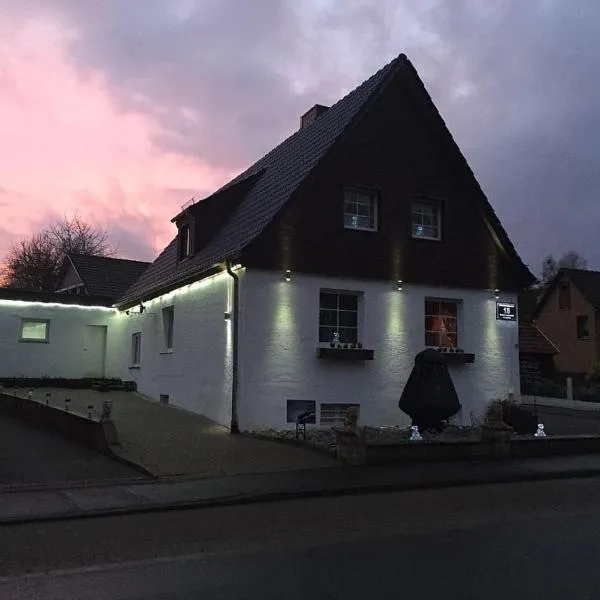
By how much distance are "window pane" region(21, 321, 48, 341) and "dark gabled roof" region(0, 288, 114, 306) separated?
88 cm

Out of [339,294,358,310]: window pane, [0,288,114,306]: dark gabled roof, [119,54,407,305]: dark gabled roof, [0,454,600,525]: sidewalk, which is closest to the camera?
[0,454,600,525]: sidewalk

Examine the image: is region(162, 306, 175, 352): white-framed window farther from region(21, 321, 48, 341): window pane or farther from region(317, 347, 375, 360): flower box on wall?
region(21, 321, 48, 341): window pane

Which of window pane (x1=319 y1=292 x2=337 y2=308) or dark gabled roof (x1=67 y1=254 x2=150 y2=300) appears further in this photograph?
dark gabled roof (x1=67 y1=254 x2=150 y2=300)

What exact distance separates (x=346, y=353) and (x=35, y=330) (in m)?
14.2

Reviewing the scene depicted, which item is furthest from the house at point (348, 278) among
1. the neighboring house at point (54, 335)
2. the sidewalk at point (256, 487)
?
the neighboring house at point (54, 335)

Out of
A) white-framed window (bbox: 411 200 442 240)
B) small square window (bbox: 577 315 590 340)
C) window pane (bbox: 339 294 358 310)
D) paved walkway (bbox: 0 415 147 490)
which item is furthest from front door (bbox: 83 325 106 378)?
small square window (bbox: 577 315 590 340)

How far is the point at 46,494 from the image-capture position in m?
9.62

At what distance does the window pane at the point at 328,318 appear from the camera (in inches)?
667

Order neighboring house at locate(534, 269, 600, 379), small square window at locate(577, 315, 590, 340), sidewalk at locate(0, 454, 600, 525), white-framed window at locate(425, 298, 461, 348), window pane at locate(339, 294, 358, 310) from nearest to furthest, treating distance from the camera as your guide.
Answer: sidewalk at locate(0, 454, 600, 525)
window pane at locate(339, 294, 358, 310)
white-framed window at locate(425, 298, 461, 348)
neighboring house at locate(534, 269, 600, 379)
small square window at locate(577, 315, 590, 340)

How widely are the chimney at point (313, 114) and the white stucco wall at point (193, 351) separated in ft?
26.4

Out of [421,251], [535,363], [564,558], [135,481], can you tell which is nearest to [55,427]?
[135,481]

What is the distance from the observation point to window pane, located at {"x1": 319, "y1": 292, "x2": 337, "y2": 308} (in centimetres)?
1703

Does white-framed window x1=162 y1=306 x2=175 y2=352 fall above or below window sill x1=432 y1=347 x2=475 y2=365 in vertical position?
above

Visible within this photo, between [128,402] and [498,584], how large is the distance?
15921 mm
